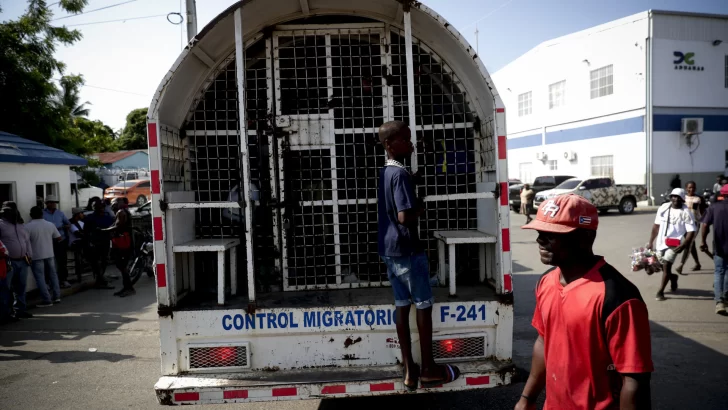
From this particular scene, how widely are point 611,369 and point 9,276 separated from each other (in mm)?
7796

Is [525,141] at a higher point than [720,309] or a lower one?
higher

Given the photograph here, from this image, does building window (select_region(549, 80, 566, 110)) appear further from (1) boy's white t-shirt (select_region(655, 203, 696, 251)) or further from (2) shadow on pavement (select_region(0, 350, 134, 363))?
(2) shadow on pavement (select_region(0, 350, 134, 363))

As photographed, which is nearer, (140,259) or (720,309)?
(720,309)

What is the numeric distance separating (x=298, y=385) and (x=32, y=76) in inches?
601

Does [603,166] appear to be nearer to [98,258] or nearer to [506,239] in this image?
[98,258]

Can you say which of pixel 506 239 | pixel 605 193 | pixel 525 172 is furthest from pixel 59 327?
pixel 525 172

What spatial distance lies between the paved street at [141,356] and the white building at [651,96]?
15.2 meters

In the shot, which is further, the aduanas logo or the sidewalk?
the aduanas logo

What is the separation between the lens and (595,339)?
1.74 m

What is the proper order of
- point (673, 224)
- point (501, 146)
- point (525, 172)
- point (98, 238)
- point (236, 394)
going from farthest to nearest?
point (525, 172) → point (98, 238) → point (673, 224) → point (501, 146) → point (236, 394)

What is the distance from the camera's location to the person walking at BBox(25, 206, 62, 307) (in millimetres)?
7406

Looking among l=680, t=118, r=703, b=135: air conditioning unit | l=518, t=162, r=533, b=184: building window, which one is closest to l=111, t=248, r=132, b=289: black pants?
l=680, t=118, r=703, b=135: air conditioning unit

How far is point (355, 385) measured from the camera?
298 centimetres

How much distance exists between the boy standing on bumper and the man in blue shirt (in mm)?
7826
